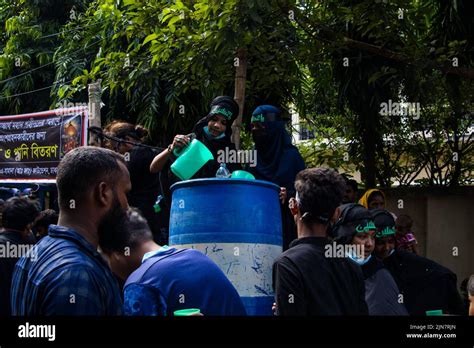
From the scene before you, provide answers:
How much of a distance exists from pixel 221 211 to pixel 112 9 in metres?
3.69

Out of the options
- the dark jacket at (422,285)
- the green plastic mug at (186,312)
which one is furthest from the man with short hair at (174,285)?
the dark jacket at (422,285)

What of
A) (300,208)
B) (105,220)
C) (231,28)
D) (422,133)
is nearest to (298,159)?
(231,28)

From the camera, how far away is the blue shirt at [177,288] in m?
2.81

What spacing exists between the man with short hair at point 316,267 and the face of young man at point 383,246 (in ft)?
5.86

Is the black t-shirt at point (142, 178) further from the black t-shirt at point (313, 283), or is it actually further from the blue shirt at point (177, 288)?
the blue shirt at point (177, 288)

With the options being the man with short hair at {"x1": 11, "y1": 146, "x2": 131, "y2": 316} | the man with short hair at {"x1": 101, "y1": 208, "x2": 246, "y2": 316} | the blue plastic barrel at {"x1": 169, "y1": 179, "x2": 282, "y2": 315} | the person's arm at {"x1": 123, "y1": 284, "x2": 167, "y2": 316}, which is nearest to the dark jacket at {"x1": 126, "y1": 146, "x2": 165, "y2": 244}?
the blue plastic barrel at {"x1": 169, "y1": 179, "x2": 282, "y2": 315}

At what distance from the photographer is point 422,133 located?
10.6 meters

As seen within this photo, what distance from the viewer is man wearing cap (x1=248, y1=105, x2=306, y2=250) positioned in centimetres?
527

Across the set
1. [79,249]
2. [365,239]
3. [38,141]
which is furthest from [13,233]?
[38,141]

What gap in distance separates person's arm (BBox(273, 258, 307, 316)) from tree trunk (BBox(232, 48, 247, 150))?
3.05 metres

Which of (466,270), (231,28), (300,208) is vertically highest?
(231,28)

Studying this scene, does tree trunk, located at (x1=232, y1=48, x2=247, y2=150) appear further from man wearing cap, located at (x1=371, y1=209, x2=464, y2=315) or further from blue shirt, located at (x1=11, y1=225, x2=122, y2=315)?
blue shirt, located at (x1=11, y1=225, x2=122, y2=315)

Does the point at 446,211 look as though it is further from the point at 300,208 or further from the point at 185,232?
the point at 300,208

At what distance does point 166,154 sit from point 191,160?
303 mm
